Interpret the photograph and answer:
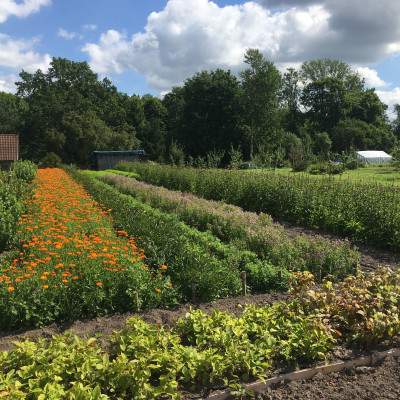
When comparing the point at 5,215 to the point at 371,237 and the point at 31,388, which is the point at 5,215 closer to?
the point at 31,388

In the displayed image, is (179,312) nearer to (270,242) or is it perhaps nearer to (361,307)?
(361,307)

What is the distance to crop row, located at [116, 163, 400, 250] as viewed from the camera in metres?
8.13

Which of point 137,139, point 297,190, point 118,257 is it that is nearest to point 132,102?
point 137,139

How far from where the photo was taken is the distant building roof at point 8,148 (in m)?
30.8

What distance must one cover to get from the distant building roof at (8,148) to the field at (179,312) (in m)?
26.9

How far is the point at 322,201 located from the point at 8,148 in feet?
98.2

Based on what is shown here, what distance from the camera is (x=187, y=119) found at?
49.5 m

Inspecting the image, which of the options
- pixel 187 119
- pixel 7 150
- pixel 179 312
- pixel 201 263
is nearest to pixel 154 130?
pixel 187 119

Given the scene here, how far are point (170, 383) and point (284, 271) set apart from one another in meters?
3.23

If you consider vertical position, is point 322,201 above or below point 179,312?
above

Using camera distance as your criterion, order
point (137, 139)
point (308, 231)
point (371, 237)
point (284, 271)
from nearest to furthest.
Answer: point (284, 271) < point (371, 237) < point (308, 231) < point (137, 139)

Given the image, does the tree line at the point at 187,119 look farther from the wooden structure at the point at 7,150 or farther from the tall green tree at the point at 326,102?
the wooden structure at the point at 7,150

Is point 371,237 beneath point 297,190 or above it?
beneath

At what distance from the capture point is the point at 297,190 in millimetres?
10641
